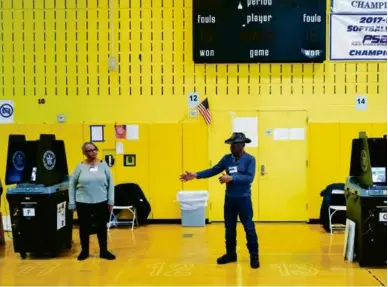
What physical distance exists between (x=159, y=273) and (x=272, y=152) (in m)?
4.24

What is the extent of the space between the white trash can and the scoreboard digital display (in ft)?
8.09

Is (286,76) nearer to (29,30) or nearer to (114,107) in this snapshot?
(114,107)

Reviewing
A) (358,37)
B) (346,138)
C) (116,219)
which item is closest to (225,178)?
(116,219)

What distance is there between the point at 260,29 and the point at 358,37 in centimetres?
Answer: 186

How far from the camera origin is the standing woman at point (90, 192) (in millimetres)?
6277

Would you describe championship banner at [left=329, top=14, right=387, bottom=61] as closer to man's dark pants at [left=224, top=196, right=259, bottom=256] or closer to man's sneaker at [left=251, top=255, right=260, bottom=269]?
man's dark pants at [left=224, top=196, right=259, bottom=256]

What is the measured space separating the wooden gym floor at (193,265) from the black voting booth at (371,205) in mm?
209

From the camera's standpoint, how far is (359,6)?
9.35 meters

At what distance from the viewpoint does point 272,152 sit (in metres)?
9.42

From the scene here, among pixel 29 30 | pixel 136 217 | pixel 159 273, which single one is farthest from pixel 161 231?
pixel 29 30

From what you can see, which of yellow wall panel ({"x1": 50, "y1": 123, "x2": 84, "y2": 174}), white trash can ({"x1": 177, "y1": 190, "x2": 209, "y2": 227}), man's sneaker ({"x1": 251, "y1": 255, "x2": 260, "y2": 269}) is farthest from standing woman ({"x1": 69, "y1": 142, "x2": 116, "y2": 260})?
yellow wall panel ({"x1": 50, "y1": 123, "x2": 84, "y2": 174})

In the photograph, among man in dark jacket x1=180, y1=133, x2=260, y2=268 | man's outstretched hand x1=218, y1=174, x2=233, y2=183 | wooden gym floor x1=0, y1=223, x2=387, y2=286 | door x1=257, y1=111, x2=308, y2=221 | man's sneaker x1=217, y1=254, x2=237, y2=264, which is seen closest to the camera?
wooden gym floor x1=0, y1=223, x2=387, y2=286

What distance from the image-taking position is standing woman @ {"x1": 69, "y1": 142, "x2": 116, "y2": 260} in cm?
628

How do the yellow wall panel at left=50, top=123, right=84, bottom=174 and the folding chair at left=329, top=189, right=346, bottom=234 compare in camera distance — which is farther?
the yellow wall panel at left=50, top=123, right=84, bottom=174
